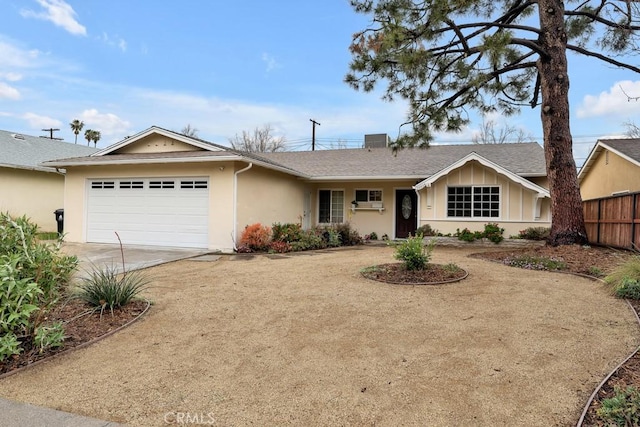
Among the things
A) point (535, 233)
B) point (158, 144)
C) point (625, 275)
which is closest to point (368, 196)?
point (535, 233)

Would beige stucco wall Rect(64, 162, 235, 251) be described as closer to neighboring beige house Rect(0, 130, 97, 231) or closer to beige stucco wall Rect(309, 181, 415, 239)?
neighboring beige house Rect(0, 130, 97, 231)

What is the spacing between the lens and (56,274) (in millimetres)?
3992

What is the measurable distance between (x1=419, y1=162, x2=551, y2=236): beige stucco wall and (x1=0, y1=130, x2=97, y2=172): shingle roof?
14.3m

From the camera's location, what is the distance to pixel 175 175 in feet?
37.4

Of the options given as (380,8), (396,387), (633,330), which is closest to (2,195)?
(380,8)

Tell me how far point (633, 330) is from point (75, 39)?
16.4m

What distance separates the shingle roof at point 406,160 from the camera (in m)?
14.2

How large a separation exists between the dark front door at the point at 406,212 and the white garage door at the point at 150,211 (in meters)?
7.71

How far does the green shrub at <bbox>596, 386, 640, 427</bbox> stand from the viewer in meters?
2.31

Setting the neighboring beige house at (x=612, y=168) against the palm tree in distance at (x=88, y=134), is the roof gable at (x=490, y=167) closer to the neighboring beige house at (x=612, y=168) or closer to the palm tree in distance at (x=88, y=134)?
the neighboring beige house at (x=612, y=168)

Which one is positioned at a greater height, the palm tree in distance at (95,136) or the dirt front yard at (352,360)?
the palm tree in distance at (95,136)

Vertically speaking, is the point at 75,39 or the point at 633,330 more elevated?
the point at 75,39

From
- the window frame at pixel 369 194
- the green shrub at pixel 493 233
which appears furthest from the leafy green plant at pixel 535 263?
the window frame at pixel 369 194

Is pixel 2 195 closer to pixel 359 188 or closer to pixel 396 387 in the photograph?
pixel 359 188
